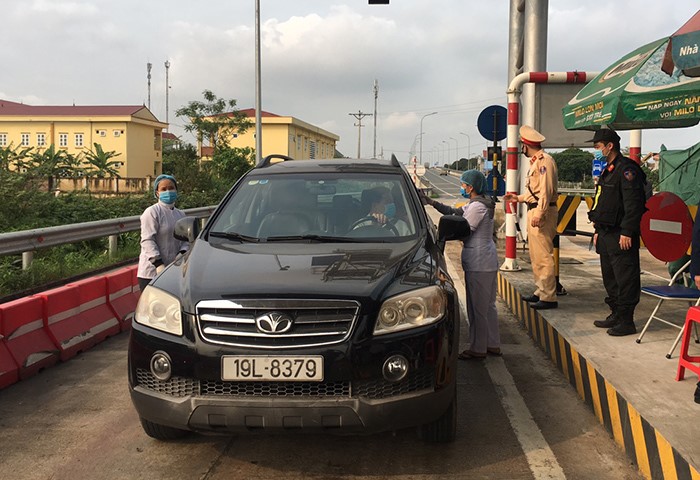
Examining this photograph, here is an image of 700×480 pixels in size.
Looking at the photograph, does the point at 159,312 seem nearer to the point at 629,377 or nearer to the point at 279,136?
the point at 629,377

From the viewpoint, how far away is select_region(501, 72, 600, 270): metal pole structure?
9805 mm

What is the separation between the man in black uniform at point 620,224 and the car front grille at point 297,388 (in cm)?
298

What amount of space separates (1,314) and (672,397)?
4717 mm

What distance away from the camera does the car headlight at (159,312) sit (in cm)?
352

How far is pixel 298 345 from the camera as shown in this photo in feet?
10.8

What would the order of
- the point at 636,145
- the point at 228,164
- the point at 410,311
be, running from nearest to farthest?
the point at 410,311 → the point at 636,145 → the point at 228,164

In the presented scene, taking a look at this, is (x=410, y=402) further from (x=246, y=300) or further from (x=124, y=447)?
(x=124, y=447)

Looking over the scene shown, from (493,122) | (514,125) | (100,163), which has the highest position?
(100,163)

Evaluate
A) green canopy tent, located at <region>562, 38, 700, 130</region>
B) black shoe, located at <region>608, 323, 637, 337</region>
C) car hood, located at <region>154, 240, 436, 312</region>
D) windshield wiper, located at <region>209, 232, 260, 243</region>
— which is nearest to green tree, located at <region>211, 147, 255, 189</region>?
green canopy tent, located at <region>562, 38, 700, 130</region>

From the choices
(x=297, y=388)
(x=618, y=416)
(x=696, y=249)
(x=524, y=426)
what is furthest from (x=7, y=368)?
(x=696, y=249)

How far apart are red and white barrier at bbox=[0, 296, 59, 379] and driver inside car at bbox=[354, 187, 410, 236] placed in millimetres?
2823

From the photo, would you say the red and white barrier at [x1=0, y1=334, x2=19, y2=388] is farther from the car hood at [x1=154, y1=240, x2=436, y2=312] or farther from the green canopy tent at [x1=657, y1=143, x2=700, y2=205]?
the green canopy tent at [x1=657, y1=143, x2=700, y2=205]

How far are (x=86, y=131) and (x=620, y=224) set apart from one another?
185 feet

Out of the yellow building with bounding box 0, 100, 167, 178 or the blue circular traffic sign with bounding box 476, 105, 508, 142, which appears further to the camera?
the yellow building with bounding box 0, 100, 167, 178
